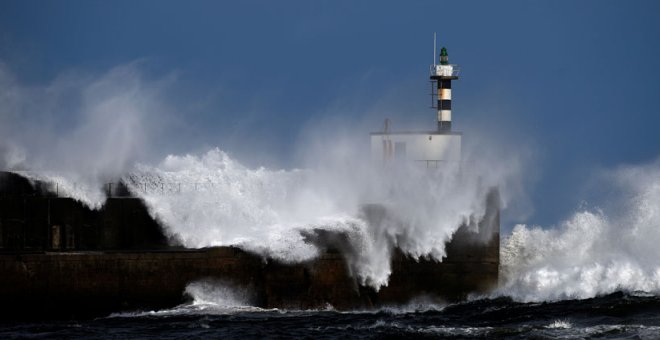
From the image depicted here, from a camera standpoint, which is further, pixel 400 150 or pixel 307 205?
pixel 400 150

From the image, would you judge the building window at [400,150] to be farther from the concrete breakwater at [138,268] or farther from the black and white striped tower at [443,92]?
the concrete breakwater at [138,268]

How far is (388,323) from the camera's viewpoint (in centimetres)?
2892

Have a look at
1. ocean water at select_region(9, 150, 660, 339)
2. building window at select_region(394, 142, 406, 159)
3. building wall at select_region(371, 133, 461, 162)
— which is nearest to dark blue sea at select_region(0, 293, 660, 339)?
ocean water at select_region(9, 150, 660, 339)

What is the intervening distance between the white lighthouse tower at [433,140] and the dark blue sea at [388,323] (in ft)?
19.1

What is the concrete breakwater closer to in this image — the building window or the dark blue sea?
the dark blue sea

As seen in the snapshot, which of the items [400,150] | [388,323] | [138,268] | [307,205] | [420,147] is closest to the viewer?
[388,323]

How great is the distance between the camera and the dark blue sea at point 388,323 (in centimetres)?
2716

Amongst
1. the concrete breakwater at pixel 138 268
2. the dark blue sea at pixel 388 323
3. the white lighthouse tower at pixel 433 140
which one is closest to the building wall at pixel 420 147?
the white lighthouse tower at pixel 433 140

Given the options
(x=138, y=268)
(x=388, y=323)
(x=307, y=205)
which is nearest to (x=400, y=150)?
(x=307, y=205)

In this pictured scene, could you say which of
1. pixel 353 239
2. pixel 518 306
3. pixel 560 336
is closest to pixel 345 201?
pixel 353 239

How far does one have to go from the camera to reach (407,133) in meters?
37.1

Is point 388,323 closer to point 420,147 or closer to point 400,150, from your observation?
point 420,147

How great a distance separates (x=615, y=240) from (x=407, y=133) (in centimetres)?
578

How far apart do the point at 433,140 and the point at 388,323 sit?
29.3ft
